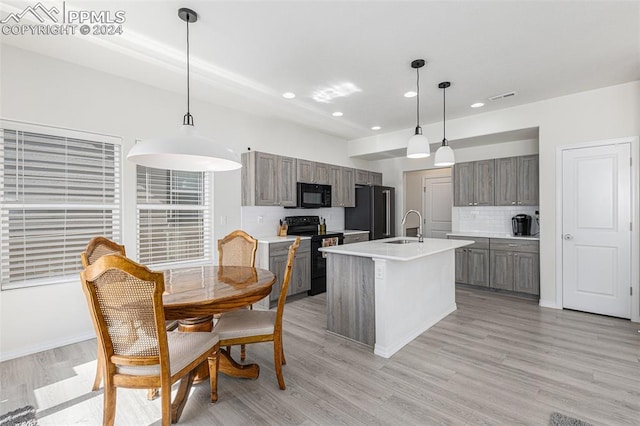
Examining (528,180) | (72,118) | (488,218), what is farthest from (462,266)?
(72,118)

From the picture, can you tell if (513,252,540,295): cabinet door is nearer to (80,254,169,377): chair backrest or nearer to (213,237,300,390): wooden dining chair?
(213,237,300,390): wooden dining chair

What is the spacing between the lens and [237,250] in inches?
128

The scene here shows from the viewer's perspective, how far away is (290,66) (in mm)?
3199

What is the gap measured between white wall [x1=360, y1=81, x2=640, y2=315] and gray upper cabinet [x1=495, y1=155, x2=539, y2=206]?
421 millimetres

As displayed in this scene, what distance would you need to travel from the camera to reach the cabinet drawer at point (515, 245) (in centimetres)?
436

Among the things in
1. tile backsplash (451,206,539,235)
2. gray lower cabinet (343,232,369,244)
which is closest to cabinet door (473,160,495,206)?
tile backsplash (451,206,539,235)

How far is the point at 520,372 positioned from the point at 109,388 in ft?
9.46

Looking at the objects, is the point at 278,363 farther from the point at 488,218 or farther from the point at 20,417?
the point at 488,218

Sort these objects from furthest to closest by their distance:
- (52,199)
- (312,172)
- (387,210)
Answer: (387,210) → (312,172) → (52,199)

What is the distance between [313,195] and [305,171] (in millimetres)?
438

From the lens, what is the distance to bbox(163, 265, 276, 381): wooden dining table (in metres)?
1.82

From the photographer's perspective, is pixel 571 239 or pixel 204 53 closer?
pixel 204 53

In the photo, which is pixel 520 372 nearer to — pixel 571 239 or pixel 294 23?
pixel 571 239

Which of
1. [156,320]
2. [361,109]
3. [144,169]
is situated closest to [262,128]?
[361,109]
